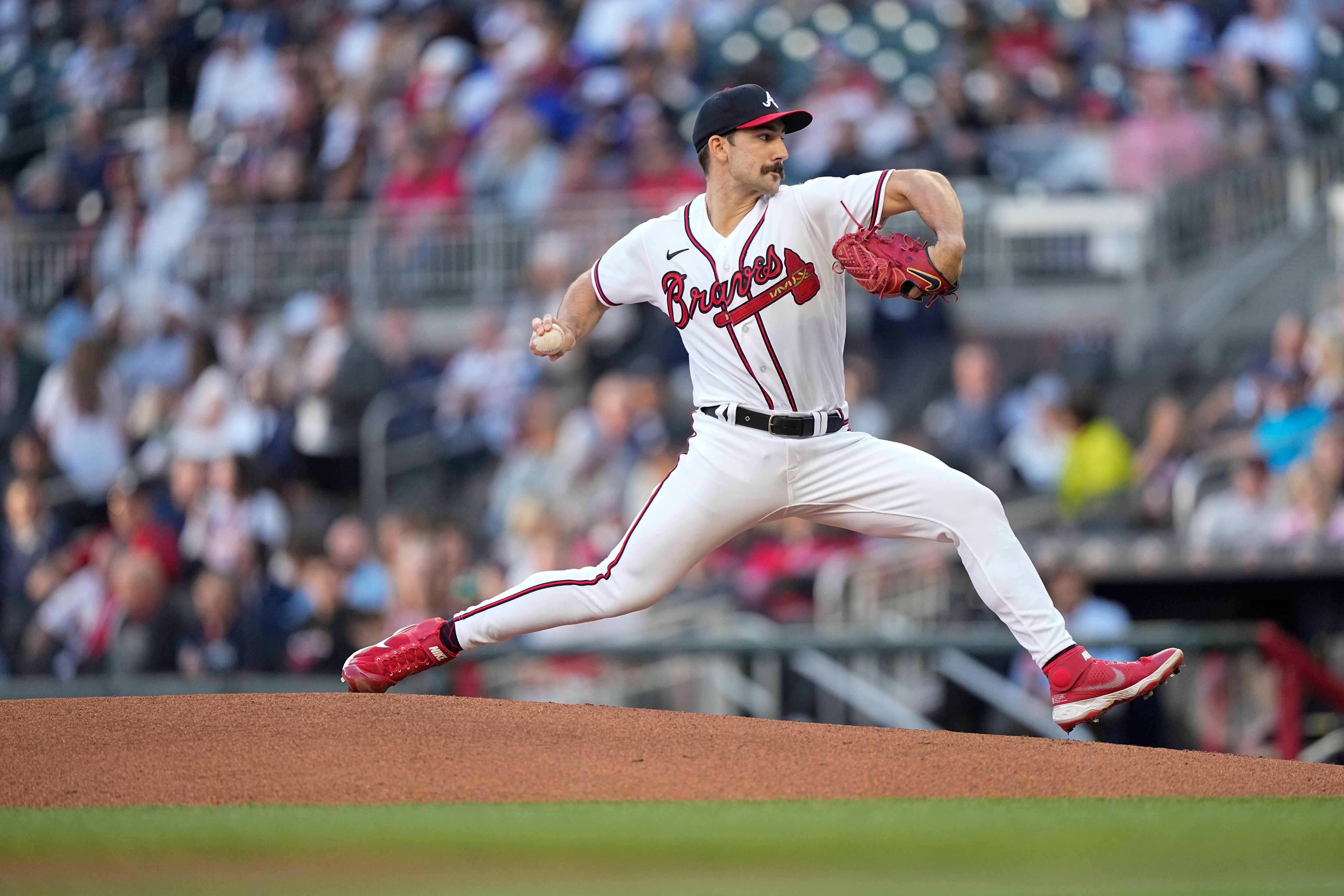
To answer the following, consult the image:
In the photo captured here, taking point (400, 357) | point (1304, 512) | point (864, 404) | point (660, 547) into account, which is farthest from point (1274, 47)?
point (660, 547)

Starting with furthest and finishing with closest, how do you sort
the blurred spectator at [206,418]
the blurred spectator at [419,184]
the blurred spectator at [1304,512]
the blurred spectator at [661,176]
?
the blurred spectator at [419,184]
the blurred spectator at [661,176]
the blurred spectator at [206,418]
the blurred spectator at [1304,512]

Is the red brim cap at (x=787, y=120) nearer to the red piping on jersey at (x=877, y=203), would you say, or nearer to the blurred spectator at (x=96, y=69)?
the red piping on jersey at (x=877, y=203)

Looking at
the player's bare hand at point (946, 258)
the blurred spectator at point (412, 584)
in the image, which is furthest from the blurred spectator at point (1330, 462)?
the player's bare hand at point (946, 258)

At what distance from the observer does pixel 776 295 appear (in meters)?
4.52

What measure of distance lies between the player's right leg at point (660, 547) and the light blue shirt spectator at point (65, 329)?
742cm

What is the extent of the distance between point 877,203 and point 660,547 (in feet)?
3.46

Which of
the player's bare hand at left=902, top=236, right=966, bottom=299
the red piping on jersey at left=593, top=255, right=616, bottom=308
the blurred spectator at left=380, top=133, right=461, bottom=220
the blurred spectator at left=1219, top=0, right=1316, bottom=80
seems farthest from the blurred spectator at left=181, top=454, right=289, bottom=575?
the blurred spectator at left=1219, top=0, right=1316, bottom=80

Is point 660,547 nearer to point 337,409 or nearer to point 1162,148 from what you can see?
point 337,409

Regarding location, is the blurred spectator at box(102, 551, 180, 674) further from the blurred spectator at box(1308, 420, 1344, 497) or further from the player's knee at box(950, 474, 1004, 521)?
the blurred spectator at box(1308, 420, 1344, 497)

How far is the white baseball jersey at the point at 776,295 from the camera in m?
4.51

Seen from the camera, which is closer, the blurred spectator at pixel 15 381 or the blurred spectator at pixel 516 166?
the blurred spectator at pixel 15 381

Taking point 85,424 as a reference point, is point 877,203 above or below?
Answer: above

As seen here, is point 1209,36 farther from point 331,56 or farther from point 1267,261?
point 331,56

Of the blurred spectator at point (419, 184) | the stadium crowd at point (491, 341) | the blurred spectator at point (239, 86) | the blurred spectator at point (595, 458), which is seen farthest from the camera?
the blurred spectator at point (239, 86)
